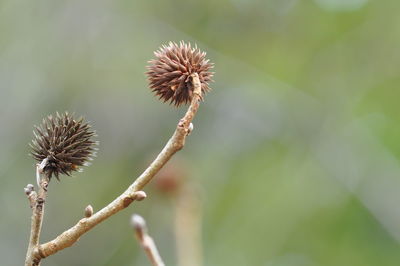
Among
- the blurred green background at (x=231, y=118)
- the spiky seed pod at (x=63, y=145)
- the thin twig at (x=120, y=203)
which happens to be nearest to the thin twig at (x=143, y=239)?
the thin twig at (x=120, y=203)

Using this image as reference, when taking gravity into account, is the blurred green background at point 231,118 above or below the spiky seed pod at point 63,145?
above

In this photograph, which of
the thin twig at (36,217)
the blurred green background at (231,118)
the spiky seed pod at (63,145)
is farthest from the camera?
the blurred green background at (231,118)

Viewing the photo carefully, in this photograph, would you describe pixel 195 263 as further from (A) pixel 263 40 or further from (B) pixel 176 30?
(A) pixel 263 40

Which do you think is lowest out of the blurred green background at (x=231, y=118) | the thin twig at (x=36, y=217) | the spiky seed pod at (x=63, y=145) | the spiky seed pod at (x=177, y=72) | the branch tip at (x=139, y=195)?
the thin twig at (x=36, y=217)

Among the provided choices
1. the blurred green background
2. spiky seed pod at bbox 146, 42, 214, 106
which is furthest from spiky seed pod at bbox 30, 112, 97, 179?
the blurred green background

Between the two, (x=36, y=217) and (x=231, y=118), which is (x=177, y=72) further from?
(x=231, y=118)

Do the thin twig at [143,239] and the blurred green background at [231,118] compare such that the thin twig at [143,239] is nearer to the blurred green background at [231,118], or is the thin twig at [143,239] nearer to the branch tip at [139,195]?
the branch tip at [139,195]

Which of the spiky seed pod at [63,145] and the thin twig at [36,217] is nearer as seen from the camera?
the thin twig at [36,217]
